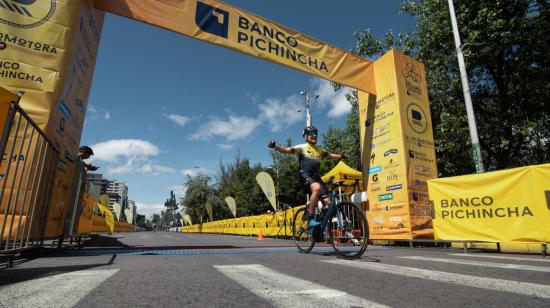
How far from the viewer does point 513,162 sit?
59.8 ft

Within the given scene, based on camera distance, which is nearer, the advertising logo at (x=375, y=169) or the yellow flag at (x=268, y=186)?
the advertising logo at (x=375, y=169)

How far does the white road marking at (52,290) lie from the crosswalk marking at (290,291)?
1.21m

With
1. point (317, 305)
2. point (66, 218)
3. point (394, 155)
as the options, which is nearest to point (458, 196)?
point (394, 155)

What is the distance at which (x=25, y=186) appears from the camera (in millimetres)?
4219

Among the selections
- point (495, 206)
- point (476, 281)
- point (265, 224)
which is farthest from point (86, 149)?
point (265, 224)

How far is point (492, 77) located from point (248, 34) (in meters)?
14.8

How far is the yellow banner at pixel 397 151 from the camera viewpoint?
8.96m

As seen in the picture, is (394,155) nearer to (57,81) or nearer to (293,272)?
(293,272)

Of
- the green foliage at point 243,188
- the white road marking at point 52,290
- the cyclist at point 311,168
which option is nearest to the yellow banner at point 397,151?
the cyclist at point 311,168

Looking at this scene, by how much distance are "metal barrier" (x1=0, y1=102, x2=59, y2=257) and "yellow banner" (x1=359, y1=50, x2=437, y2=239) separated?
27.3 feet

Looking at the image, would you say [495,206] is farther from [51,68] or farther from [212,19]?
[51,68]

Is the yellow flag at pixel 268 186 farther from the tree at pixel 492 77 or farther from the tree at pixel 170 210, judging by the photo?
the tree at pixel 170 210

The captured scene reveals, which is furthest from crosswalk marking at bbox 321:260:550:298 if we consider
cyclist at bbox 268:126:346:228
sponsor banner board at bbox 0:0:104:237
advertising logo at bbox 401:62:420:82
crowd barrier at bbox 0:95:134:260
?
advertising logo at bbox 401:62:420:82

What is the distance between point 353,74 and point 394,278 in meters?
9.11
